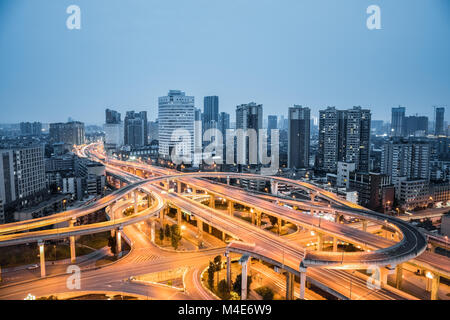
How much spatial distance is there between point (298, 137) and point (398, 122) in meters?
11.4

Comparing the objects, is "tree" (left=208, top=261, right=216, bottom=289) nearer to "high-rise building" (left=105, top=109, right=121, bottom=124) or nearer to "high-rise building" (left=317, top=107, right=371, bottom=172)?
"high-rise building" (left=317, top=107, right=371, bottom=172)

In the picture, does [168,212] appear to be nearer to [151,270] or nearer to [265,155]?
[151,270]

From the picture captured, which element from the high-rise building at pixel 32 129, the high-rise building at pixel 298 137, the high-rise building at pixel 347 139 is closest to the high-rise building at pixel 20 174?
the high-rise building at pixel 32 129

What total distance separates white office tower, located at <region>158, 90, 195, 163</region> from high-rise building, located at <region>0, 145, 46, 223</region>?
903 cm

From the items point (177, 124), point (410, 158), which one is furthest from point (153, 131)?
point (410, 158)

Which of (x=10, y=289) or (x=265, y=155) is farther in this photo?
(x=265, y=155)

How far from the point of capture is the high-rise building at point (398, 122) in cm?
2634

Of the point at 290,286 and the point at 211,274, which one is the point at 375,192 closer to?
the point at 290,286

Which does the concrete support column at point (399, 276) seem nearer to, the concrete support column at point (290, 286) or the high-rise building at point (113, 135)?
the concrete support column at point (290, 286)

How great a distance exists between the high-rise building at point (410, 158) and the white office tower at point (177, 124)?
476 inches

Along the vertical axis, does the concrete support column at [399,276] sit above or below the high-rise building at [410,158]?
below
